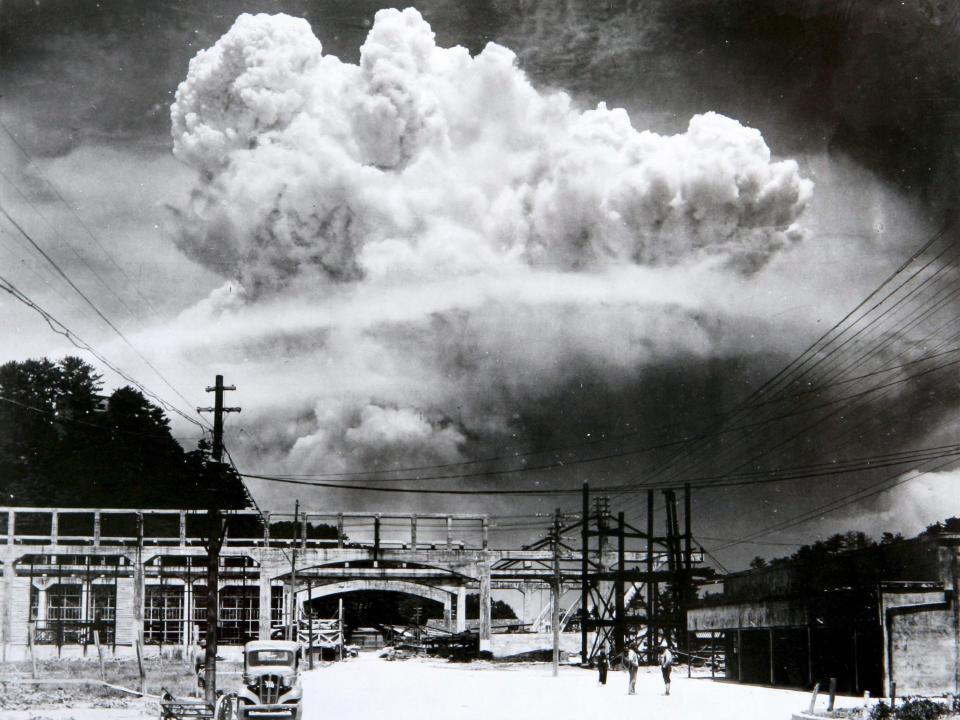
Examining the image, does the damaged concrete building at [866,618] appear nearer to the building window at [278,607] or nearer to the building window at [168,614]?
the building window at [278,607]

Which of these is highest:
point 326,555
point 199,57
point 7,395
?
point 199,57

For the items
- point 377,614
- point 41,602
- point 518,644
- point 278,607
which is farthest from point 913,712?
point 377,614

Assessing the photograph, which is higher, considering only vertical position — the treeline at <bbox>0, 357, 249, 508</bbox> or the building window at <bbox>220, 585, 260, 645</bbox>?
the treeline at <bbox>0, 357, 249, 508</bbox>

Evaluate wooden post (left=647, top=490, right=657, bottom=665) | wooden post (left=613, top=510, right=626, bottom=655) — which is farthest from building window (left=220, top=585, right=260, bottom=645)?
wooden post (left=647, top=490, right=657, bottom=665)

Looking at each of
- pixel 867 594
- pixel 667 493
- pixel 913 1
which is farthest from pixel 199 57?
pixel 667 493

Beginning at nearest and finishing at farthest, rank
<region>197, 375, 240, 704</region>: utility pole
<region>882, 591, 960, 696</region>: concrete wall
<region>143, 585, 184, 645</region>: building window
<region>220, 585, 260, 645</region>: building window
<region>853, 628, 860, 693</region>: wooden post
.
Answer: <region>197, 375, 240, 704</region>: utility pole
<region>882, 591, 960, 696</region>: concrete wall
<region>853, 628, 860, 693</region>: wooden post
<region>143, 585, 184, 645</region>: building window
<region>220, 585, 260, 645</region>: building window

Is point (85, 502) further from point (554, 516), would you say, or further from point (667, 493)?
point (667, 493)

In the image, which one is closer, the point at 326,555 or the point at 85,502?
Answer: the point at 326,555

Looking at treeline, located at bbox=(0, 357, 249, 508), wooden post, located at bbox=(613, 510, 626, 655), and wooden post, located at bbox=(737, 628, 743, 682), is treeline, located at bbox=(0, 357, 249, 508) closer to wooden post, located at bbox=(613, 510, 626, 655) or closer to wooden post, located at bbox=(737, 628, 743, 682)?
wooden post, located at bbox=(613, 510, 626, 655)
